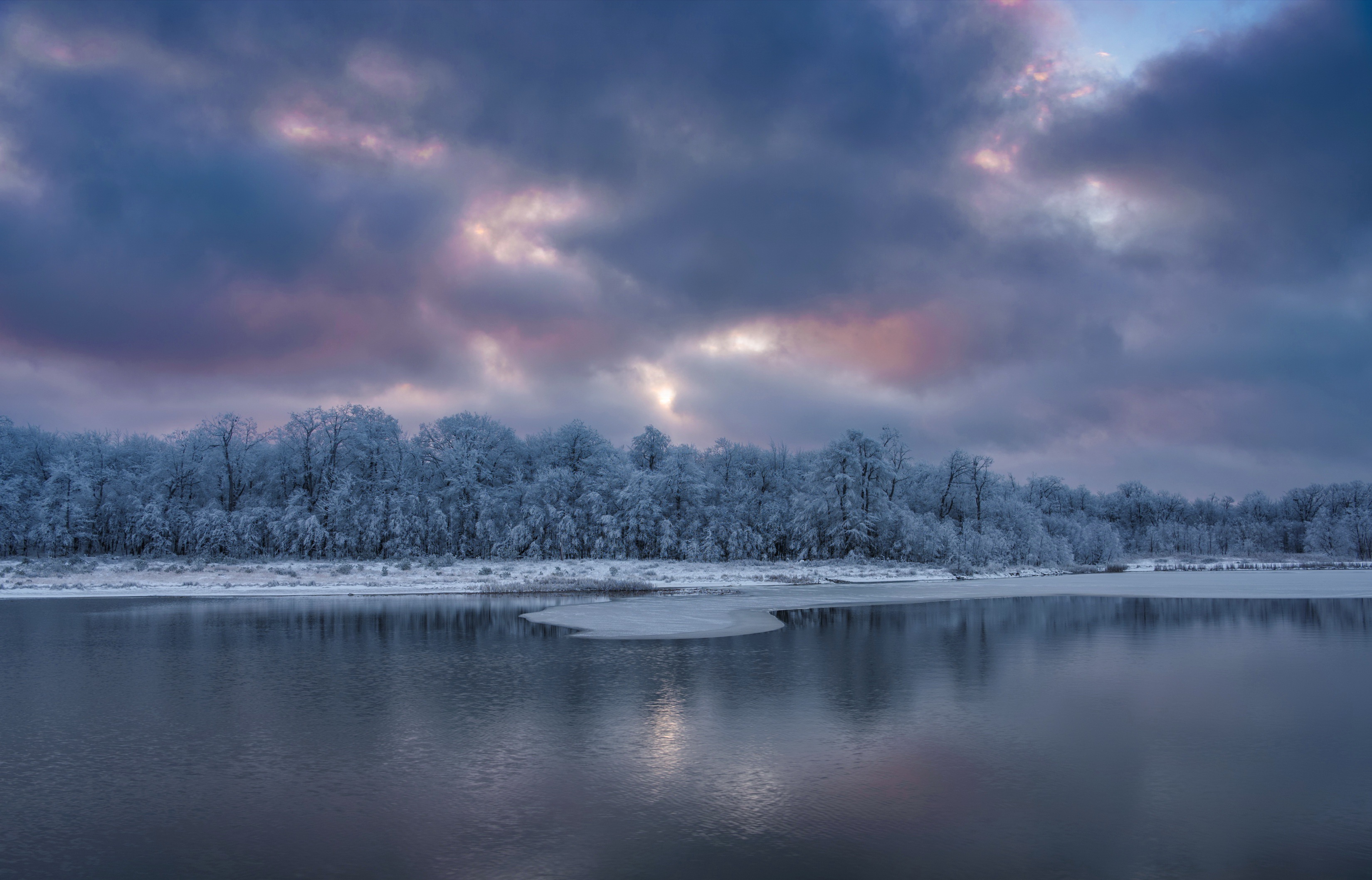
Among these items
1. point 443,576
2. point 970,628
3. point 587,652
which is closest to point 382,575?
point 443,576

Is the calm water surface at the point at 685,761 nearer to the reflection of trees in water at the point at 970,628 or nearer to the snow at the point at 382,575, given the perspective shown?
the reflection of trees in water at the point at 970,628

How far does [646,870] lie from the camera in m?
8.35

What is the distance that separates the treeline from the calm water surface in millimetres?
47887

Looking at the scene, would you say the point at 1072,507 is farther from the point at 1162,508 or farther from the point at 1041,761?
the point at 1041,761

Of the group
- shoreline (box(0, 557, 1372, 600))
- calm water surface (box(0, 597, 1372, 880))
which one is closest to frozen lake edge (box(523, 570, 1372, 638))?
shoreline (box(0, 557, 1372, 600))

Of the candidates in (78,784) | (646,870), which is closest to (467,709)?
(78,784)

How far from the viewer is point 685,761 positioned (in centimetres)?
1209

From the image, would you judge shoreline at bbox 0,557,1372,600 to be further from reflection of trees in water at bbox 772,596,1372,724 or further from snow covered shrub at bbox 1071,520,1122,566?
snow covered shrub at bbox 1071,520,1122,566

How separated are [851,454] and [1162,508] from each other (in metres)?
117

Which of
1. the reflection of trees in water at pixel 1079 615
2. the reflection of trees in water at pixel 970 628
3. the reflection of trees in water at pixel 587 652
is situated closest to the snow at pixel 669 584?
the reflection of trees in water at pixel 1079 615

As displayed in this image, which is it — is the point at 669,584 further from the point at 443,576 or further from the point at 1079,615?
the point at 1079,615

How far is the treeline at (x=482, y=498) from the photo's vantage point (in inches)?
2803

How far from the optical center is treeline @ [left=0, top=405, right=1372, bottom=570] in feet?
234

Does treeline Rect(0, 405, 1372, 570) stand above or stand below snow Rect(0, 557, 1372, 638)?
above
